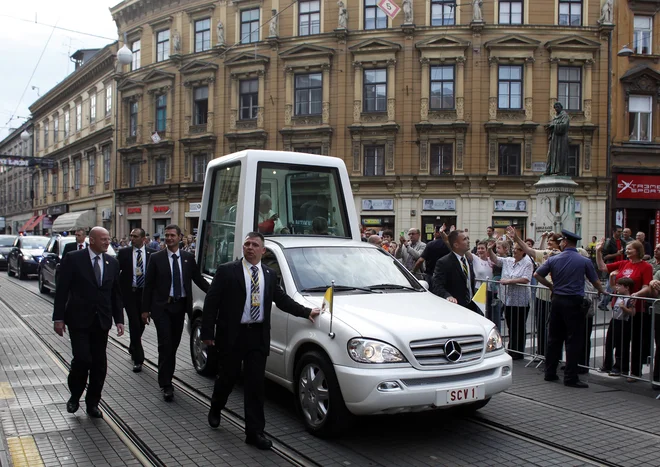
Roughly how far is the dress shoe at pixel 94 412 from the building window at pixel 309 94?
2729 centimetres

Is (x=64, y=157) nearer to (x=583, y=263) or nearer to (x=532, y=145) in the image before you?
(x=532, y=145)

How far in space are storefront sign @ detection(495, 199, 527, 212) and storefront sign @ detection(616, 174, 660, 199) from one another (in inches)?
Answer: 187

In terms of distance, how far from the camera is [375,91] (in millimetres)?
31297

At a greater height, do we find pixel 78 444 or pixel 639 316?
pixel 639 316

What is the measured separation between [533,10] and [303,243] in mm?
27367

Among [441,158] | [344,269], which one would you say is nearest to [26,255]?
[441,158]

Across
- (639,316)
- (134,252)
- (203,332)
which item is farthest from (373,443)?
(134,252)

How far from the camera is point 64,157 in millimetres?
52312

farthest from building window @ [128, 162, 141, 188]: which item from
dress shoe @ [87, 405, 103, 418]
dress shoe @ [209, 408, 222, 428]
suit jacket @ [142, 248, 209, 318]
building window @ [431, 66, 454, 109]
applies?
dress shoe @ [209, 408, 222, 428]

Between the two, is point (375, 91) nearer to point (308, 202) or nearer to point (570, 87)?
point (570, 87)

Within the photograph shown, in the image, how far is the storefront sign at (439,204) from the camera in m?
30.3

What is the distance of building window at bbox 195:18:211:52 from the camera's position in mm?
35719

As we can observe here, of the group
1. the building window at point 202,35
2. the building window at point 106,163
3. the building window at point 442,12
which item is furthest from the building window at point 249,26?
the building window at point 106,163

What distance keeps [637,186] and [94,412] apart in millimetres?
30099
